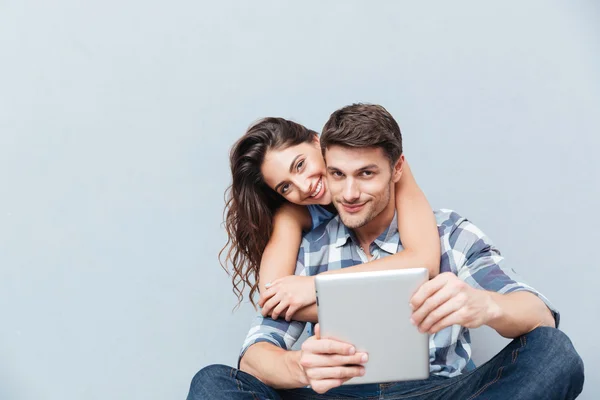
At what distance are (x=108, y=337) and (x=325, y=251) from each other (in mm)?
959

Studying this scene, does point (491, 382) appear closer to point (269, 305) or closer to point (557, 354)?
point (557, 354)

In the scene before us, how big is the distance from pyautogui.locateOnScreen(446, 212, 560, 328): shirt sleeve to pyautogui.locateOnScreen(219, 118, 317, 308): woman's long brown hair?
0.55 metres

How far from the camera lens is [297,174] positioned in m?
2.22

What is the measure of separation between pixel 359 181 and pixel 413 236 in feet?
0.69

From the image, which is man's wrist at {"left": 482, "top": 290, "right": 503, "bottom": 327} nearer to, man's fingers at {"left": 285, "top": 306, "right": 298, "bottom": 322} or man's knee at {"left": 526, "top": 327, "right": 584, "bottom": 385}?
Result: man's knee at {"left": 526, "top": 327, "right": 584, "bottom": 385}

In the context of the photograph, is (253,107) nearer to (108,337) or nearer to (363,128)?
(363,128)

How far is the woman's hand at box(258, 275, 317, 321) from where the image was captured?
2.01 metres

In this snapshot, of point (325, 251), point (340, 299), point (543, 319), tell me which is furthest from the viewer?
point (325, 251)

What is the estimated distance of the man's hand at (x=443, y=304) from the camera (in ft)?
5.07

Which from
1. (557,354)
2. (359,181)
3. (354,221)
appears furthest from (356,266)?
(557,354)

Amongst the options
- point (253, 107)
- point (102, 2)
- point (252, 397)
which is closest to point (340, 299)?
point (252, 397)

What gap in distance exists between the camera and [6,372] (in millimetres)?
2732

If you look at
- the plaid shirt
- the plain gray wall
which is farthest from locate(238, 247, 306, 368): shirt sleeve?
the plain gray wall

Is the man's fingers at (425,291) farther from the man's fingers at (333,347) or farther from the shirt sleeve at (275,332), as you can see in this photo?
the shirt sleeve at (275,332)
